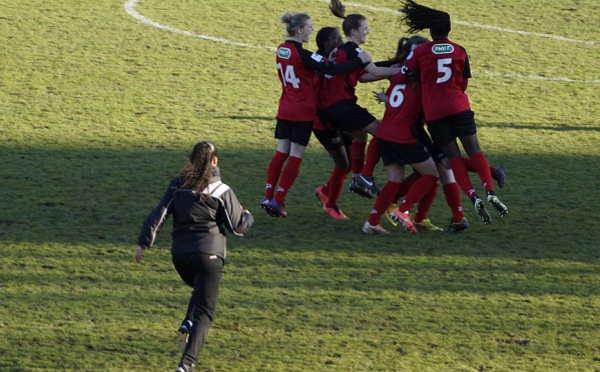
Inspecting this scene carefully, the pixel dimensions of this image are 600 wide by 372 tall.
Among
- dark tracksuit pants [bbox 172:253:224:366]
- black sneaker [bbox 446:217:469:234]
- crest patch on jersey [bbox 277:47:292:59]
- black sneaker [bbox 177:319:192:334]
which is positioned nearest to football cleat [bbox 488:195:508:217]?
black sneaker [bbox 446:217:469:234]

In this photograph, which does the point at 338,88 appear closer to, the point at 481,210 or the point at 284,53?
the point at 284,53

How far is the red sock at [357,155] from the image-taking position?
952 centimetres

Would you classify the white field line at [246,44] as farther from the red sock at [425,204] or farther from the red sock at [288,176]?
the red sock at [288,176]

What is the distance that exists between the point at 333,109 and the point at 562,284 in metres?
2.47

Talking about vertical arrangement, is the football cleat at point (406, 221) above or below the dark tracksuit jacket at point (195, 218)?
below

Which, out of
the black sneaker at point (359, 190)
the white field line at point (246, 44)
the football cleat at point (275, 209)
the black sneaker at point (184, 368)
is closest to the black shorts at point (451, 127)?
the black sneaker at point (359, 190)

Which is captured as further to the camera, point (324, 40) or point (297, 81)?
point (324, 40)

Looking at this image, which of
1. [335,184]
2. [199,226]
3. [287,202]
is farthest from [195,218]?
[287,202]

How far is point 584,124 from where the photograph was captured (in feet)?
39.8

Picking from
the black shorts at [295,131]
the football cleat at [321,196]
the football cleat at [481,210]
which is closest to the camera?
the football cleat at [481,210]

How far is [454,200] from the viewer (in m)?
8.84

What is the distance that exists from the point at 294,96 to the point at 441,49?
51.4 inches

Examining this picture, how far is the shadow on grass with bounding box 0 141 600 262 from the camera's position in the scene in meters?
8.58

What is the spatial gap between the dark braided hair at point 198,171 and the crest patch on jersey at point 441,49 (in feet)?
9.59
